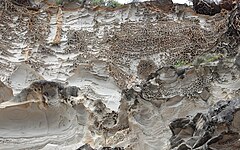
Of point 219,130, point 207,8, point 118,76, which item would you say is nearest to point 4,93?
point 118,76

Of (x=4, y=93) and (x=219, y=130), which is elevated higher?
(x=219, y=130)

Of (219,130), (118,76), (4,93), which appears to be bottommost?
(118,76)

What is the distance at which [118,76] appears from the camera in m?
6.44

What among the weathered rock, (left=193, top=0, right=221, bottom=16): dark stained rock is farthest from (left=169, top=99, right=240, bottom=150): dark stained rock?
(left=193, top=0, right=221, bottom=16): dark stained rock

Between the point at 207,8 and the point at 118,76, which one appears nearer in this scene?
the point at 118,76

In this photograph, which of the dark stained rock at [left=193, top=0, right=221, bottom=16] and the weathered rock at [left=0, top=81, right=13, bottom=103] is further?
the dark stained rock at [left=193, top=0, right=221, bottom=16]

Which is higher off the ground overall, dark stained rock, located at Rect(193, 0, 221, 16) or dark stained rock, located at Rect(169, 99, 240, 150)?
dark stained rock, located at Rect(169, 99, 240, 150)

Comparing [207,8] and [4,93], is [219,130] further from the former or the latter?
[207,8]

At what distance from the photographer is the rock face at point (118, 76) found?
4238 millimetres

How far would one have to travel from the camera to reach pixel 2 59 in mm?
6523

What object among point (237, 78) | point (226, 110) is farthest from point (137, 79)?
point (226, 110)

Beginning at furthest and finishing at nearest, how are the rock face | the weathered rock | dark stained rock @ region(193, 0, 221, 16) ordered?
dark stained rock @ region(193, 0, 221, 16) → the weathered rock → the rock face

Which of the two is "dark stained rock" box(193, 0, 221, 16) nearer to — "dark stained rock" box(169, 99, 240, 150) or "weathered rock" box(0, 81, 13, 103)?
"weathered rock" box(0, 81, 13, 103)

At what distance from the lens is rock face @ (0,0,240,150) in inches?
167
